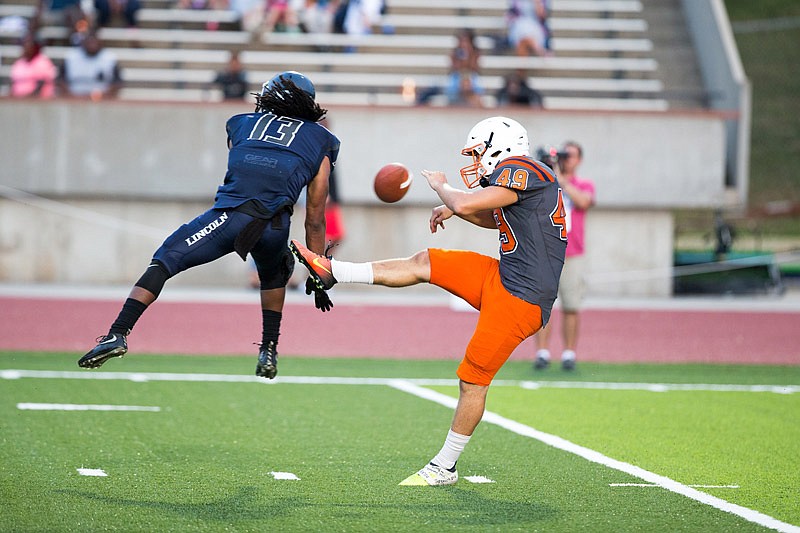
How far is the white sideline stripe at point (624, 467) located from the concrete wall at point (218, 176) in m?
8.57

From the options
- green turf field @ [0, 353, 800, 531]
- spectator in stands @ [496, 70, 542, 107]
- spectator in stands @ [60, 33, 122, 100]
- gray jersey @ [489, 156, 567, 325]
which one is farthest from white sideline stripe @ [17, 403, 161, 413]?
spectator in stands @ [496, 70, 542, 107]

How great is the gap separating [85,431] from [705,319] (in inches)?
392

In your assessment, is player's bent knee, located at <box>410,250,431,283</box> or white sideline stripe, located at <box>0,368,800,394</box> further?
white sideline stripe, located at <box>0,368,800,394</box>

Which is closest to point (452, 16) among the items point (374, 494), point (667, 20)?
point (667, 20)

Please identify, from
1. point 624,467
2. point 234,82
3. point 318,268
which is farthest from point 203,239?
point 234,82

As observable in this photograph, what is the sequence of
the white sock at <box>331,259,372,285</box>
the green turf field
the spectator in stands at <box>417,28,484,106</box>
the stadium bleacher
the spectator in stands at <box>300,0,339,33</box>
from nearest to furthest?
the green turf field < the white sock at <box>331,259,372,285</box> < the spectator in stands at <box>417,28,484,106</box> < the stadium bleacher < the spectator in stands at <box>300,0,339,33</box>

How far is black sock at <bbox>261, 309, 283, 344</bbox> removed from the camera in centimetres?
749

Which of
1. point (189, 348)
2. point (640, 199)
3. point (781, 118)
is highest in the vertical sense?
point (781, 118)

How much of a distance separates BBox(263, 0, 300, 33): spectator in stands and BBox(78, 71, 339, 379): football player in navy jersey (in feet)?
45.0

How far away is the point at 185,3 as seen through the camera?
2100 centimetres

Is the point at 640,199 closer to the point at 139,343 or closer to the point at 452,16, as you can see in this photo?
the point at 452,16

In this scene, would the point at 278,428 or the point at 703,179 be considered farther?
the point at 703,179

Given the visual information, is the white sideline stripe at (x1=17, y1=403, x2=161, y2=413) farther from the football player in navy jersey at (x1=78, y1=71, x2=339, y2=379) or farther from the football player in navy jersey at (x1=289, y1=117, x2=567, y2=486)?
the football player in navy jersey at (x1=289, y1=117, x2=567, y2=486)

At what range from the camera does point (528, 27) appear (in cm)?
2036
